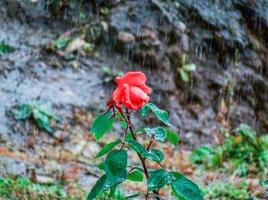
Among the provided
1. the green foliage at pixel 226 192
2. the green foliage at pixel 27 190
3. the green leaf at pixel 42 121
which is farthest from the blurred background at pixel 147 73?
the green foliage at pixel 27 190

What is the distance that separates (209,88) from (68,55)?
1.86m

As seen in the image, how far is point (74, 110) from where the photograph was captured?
566cm

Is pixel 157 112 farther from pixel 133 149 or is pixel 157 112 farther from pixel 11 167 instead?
pixel 11 167

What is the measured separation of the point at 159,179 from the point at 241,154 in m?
3.25

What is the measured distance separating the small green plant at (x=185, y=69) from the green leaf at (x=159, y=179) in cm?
465

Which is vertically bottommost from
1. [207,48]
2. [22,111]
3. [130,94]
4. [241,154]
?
[241,154]

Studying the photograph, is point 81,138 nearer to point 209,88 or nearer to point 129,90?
point 209,88

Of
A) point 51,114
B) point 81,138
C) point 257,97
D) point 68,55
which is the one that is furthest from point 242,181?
point 68,55

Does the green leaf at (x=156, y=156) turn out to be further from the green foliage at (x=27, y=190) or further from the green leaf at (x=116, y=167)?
the green foliage at (x=27, y=190)

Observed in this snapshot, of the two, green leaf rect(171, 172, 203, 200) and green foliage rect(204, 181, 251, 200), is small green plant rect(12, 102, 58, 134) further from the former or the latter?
green leaf rect(171, 172, 203, 200)

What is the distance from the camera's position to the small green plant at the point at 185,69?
6469 millimetres

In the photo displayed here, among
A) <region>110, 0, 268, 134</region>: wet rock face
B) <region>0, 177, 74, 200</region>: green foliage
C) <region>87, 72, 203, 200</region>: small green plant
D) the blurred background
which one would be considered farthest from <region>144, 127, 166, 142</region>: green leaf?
<region>110, 0, 268, 134</region>: wet rock face

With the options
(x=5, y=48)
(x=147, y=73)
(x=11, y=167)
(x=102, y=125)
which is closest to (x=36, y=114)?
(x=11, y=167)

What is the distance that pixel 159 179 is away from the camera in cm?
186
